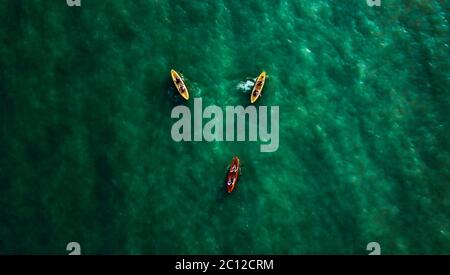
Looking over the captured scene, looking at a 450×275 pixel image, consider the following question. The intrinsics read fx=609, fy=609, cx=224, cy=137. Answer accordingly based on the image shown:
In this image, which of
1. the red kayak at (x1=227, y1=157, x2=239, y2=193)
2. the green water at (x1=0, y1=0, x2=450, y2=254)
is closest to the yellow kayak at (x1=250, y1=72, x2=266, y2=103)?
the green water at (x1=0, y1=0, x2=450, y2=254)

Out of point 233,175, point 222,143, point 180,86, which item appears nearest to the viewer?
point 233,175

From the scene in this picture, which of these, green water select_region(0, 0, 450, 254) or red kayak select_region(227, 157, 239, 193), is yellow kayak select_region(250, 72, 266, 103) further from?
red kayak select_region(227, 157, 239, 193)

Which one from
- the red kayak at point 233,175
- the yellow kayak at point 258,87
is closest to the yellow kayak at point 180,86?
the yellow kayak at point 258,87

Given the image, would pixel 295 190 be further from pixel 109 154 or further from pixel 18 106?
pixel 18 106

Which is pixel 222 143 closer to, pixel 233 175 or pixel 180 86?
pixel 233 175

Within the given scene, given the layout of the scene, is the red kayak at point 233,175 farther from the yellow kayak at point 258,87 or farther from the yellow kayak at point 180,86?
the yellow kayak at point 180,86

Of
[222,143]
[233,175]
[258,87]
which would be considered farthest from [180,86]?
[233,175]

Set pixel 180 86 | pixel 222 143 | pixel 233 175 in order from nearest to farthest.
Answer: pixel 233 175, pixel 180 86, pixel 222 143
